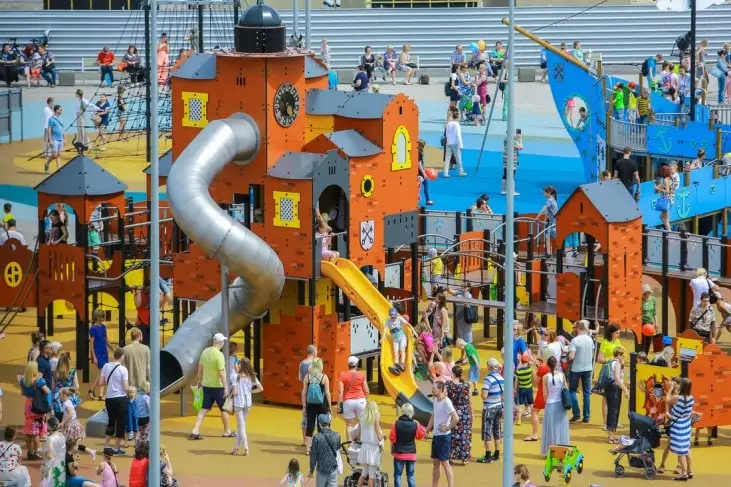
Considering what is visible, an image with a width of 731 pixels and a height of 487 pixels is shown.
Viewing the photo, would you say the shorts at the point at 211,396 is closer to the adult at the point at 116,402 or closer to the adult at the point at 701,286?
the adult at the point at 116,402

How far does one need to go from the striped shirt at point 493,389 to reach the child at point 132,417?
16.5 ft

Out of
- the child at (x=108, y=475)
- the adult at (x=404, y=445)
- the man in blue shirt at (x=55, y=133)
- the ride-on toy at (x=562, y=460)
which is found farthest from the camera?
the man in blue shirt at (x=55, y=133)

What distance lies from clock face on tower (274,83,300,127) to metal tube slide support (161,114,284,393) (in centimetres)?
53

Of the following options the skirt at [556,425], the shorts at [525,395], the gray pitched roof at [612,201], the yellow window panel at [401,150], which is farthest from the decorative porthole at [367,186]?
the skirt at [556,425]

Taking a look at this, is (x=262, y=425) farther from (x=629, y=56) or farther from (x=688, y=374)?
(x=629, y=56)

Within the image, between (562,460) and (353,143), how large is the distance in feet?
24.6

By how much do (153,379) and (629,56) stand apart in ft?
142

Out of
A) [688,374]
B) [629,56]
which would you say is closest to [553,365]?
[688,374]

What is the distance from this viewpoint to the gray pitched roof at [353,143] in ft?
112

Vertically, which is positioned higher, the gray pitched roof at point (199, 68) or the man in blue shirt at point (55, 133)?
the gray pitched roof at point (199, 68)

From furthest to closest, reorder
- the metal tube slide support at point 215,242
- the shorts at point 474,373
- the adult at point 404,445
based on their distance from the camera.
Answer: the shorts at point 474,373 → the metal tube slide support at point 215,242 → the adult at point 404,445

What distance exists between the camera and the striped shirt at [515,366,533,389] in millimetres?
31828

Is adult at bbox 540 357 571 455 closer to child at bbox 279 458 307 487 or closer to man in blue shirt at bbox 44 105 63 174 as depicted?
child at bbox 279 458 307 487

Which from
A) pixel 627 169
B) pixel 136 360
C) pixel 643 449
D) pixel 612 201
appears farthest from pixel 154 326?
pixel 627 169
